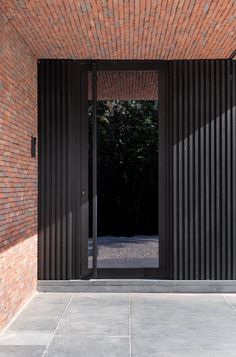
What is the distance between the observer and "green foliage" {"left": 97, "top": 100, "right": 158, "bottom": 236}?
13.7m

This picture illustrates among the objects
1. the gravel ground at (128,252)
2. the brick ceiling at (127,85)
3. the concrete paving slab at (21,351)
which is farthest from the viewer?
the gravel ground at (128,252)

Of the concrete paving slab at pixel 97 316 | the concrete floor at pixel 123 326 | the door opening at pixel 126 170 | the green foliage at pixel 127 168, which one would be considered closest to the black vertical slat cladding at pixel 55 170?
the concrete floor at pixel 123 326

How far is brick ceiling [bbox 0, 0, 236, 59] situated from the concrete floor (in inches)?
120

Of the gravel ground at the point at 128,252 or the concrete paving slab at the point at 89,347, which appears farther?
the gravel ground at the point at 128,252

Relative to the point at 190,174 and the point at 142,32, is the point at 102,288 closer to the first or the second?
the point at 190,174

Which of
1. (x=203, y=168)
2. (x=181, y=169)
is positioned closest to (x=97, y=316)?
(x=181, y=169)

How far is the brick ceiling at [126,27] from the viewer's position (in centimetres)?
485

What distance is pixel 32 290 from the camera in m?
6.46

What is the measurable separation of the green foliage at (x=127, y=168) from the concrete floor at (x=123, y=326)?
23.8ft

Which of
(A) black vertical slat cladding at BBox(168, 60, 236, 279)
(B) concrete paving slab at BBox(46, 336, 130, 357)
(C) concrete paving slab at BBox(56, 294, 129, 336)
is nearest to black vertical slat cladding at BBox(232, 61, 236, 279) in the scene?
(A) black vertical slat cladding at BBox(168, 60, 236, 279)

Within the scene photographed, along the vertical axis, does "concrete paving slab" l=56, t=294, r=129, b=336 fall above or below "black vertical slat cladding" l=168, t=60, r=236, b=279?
below

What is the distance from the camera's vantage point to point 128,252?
35.6 ft

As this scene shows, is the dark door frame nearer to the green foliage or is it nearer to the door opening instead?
the door opening

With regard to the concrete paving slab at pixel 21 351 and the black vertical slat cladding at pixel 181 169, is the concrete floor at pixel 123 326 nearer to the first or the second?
the concrete paving slab at pixel 21 351
